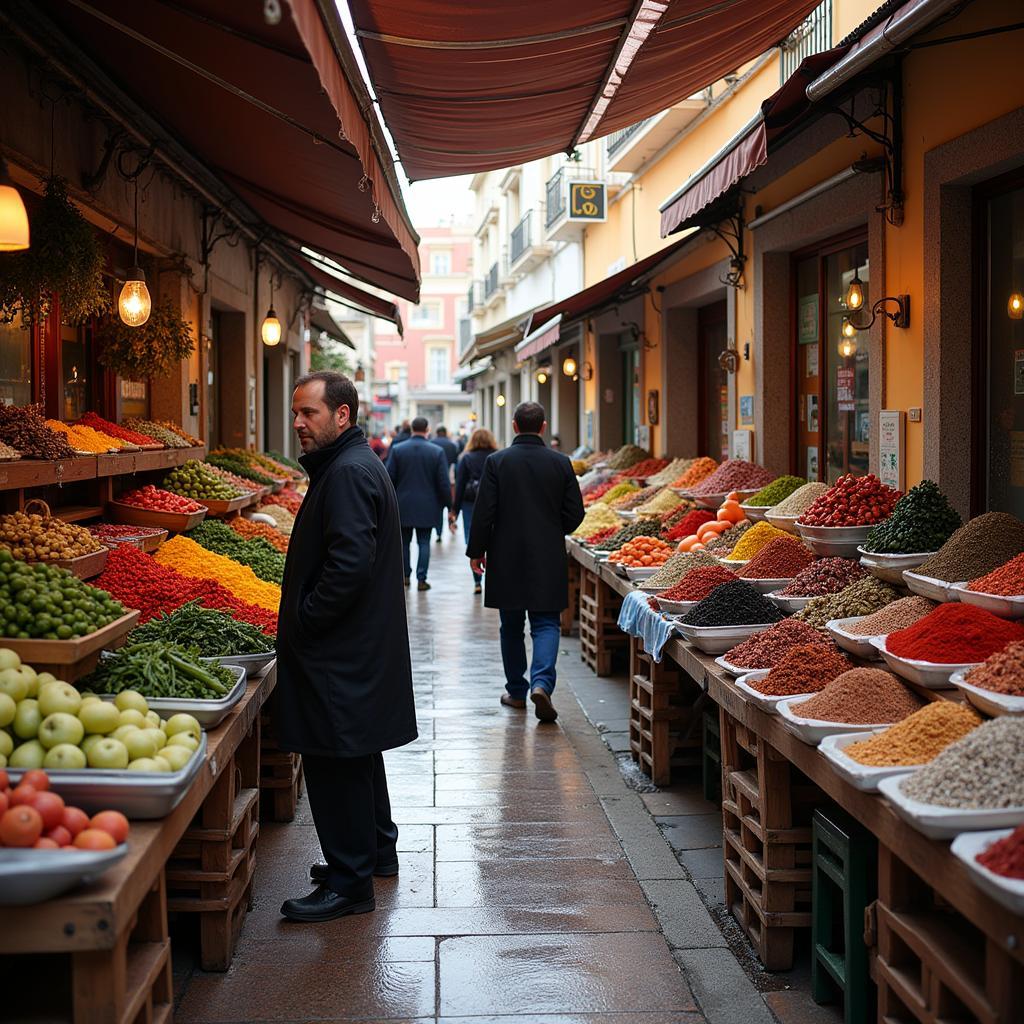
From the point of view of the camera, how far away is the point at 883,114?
7.02m

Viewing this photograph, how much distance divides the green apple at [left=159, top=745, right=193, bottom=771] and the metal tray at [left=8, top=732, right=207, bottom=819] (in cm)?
16

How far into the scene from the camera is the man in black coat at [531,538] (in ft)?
26.6

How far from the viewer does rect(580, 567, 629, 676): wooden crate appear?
32.3ft

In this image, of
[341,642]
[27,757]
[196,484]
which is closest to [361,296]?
[196,484]

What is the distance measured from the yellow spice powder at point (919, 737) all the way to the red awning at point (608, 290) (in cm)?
832

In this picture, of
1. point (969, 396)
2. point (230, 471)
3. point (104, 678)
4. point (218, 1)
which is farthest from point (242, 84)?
point (230, 471)

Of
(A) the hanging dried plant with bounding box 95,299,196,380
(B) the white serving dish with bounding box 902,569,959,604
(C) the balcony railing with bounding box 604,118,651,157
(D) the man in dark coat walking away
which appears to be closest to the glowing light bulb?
(A) the hanging dried plant with bounding box 95,299,196,380

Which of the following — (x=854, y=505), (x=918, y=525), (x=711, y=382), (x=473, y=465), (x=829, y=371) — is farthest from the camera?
(x=473, y=465)

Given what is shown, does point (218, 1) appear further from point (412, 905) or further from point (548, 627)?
point (548, 627)

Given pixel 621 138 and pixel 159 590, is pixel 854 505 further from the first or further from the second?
pixel 621 138

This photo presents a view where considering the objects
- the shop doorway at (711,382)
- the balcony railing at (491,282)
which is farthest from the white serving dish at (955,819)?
the balcony railing at (491,282)

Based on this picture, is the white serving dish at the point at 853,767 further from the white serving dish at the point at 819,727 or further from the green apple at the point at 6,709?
the green apple at the point at 6,709

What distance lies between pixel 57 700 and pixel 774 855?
2.57 m

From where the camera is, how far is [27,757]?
3459 mm
